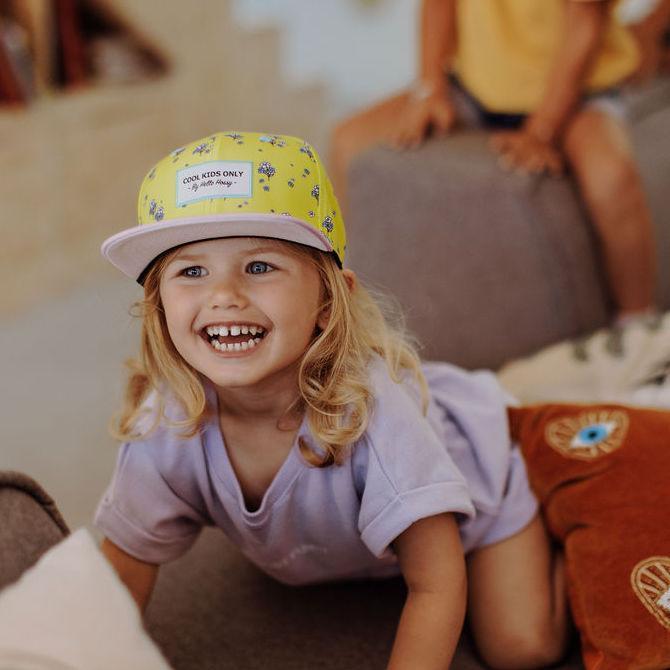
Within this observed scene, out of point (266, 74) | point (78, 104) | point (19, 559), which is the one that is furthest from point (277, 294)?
point (266, 74)

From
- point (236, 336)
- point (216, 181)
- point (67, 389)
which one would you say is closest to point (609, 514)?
point (236, 336)

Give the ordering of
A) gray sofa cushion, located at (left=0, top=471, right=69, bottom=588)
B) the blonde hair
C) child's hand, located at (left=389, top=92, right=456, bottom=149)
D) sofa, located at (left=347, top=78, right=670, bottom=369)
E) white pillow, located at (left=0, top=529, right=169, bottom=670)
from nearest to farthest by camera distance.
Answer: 1. white pillow, located at (left=0, top=529, right=169, bottom=670)
2. gray sofa cushion, located at (left=0, top=471, right=69, bottom=588)
3. the blonde hair
4. sofa, located at (left=347, top=78, right=670, bottom=369)
5. child's hand, located at (left=389, top=92, right=456, bottom=149)

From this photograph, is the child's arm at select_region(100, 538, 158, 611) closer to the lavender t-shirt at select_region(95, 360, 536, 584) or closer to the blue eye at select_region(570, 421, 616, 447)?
the lavender t-shirt at select_region(95, 360, 536, 584)

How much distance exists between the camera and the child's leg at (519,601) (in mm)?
1062

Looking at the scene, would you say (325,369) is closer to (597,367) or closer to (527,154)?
(597,367)

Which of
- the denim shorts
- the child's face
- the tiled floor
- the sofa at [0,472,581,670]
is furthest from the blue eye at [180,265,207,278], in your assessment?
the denim shorts

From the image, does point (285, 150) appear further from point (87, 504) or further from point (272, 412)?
point (87, 504)

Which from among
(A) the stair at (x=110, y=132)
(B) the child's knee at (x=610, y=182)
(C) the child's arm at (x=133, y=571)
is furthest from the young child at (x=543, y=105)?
(A) the stair at (x=110, y=132)

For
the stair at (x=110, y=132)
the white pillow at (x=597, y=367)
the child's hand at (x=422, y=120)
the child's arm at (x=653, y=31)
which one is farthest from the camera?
the stair at (x=110, y=132)

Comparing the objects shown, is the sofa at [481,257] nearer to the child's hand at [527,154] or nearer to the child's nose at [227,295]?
the child's hand at [527,154]

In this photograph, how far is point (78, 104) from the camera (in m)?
2.72

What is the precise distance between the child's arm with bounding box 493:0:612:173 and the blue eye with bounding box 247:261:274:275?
842 mm

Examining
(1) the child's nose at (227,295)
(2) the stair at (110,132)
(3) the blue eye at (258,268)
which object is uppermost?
(3) the blue eye at (258,268)

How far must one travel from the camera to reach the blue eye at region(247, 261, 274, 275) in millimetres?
930
